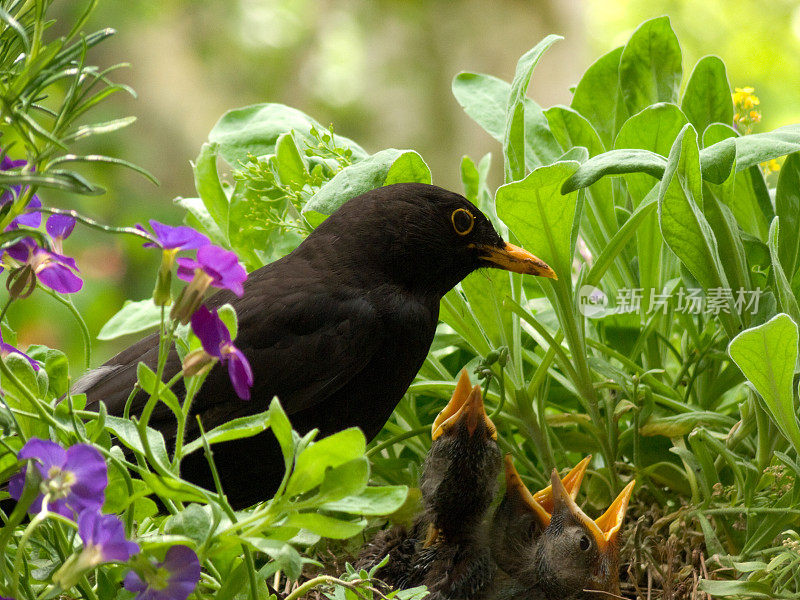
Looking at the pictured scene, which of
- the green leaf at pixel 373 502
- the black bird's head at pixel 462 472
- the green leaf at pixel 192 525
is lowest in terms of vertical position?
the black bird's head at pixel 462 472

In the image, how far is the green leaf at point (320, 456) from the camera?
0.56 m

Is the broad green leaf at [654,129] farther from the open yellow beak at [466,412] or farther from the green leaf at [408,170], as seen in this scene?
the open yellow beak at [466,412]

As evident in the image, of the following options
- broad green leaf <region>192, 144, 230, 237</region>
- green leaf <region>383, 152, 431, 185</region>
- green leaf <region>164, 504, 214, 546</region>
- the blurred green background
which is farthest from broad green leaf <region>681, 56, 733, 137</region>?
the blurred green background

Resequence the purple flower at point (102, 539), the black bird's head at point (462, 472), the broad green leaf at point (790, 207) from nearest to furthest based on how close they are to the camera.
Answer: the purple flower at point (102, 539) → the black bird's head at point (462, 472) → the broad green leaf at point (790, 207)

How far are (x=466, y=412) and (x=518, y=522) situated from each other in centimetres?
16

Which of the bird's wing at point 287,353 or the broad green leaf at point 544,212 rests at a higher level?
the broad green leaf at point 544,212

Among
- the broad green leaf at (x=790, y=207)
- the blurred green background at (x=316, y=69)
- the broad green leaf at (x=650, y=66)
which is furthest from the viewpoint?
the blurred green background at (x=316, y=69)

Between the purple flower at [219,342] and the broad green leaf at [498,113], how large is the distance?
72cm

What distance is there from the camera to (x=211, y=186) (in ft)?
4.38

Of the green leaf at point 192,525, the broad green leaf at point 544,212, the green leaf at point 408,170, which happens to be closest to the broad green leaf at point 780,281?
the broad green leaf at point 544,212

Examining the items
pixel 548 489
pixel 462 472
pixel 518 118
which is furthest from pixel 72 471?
pixel 518 118

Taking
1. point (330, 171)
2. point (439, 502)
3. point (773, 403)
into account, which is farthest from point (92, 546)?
point (330, 171)

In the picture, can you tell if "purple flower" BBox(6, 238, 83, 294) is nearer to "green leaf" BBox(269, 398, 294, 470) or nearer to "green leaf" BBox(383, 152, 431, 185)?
"green leaf" BBox(269, 398, 294, 470)

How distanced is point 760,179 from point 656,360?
29cm
